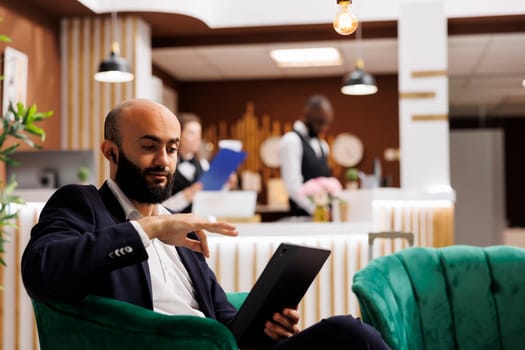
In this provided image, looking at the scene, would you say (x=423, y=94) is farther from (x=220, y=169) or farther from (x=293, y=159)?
(x=220, y=169)

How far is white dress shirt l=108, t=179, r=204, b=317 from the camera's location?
2072 mm

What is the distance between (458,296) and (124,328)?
1223 millimetres

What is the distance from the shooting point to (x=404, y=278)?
247cm

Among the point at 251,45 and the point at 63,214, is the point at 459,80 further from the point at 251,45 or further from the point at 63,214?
the point at 63,214

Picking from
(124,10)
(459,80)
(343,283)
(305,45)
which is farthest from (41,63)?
(459,80)

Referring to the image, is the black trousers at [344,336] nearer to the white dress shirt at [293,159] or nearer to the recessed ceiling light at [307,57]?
the white dress shirt at [293,159]

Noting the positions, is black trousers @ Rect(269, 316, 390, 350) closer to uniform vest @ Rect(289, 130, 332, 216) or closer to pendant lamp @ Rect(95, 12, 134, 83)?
uniform vest @ Rect(289, 130, 332, 216)

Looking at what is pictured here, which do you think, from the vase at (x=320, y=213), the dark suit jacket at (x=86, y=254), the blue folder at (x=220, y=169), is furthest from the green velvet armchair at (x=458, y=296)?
the blue folder at (x=220, y=169)

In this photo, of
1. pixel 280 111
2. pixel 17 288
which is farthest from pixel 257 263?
pixel 280 111

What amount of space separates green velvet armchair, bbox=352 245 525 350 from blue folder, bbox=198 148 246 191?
1937 mm

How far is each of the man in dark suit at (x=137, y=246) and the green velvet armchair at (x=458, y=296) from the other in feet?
1.79

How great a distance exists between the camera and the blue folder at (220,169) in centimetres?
438

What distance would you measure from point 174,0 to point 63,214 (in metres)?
5.11

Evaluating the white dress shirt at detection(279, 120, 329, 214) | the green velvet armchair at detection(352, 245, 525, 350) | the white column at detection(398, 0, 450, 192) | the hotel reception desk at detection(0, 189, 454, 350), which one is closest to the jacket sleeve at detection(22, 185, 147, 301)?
the green velvet armchair at detection(352, 245, 525, 350)
